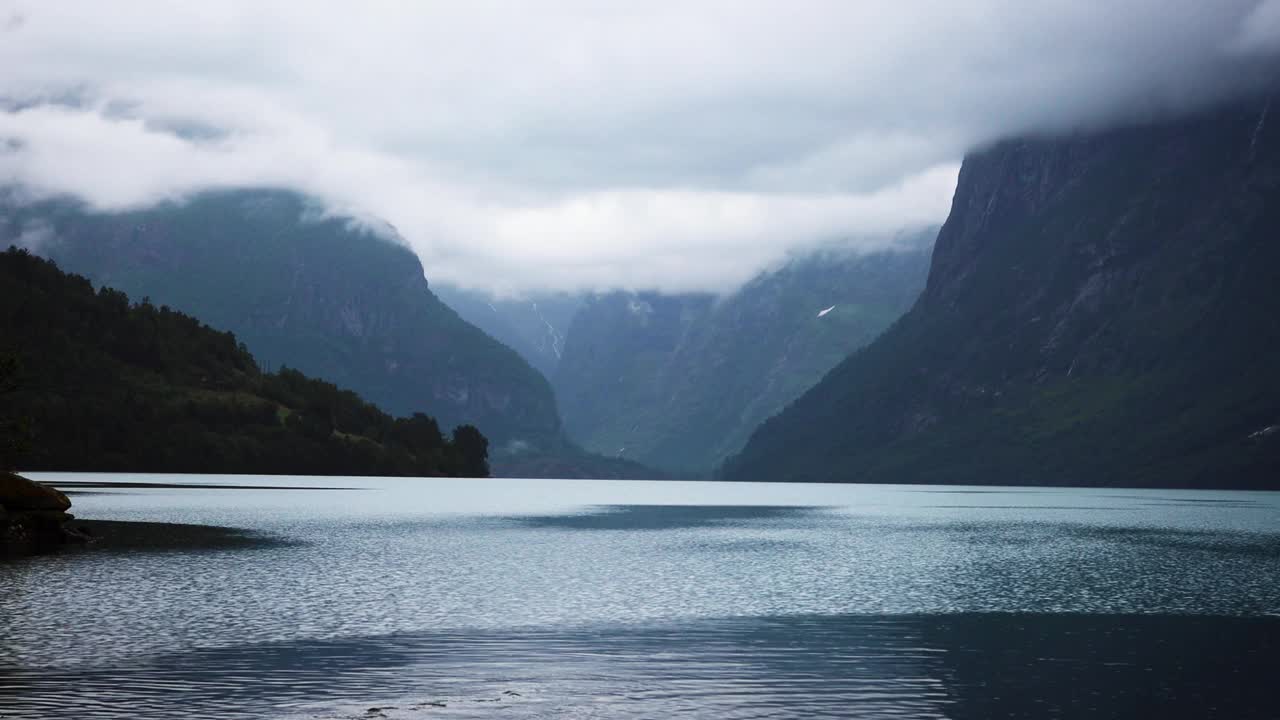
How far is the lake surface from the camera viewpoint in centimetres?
4450

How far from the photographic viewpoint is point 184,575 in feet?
271

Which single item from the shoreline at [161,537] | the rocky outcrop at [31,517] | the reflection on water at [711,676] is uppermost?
the rocky outcrop at [31,517]

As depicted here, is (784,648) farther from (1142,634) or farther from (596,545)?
(596,545)

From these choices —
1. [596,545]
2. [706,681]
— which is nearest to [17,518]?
[596,545]

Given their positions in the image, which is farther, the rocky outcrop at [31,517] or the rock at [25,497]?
the rock at [25,497]

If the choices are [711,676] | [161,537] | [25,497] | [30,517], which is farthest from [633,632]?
[161,537]

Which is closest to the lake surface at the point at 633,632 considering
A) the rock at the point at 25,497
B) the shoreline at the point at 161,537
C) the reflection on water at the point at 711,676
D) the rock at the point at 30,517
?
the reflection on water at the point at 711,676

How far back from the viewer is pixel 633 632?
61719 mm

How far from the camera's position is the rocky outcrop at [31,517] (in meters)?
104

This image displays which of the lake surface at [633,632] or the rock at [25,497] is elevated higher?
the rock at [25,497]

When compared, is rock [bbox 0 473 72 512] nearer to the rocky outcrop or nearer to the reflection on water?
the rocky outcrop

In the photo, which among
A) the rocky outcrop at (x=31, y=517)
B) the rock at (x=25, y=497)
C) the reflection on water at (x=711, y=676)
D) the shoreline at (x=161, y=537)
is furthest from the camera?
the rock at (x=25, y=497)

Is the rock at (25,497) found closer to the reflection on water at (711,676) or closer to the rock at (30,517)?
the rock at (30,517)

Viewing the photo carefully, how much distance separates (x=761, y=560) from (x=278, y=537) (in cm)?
4683
